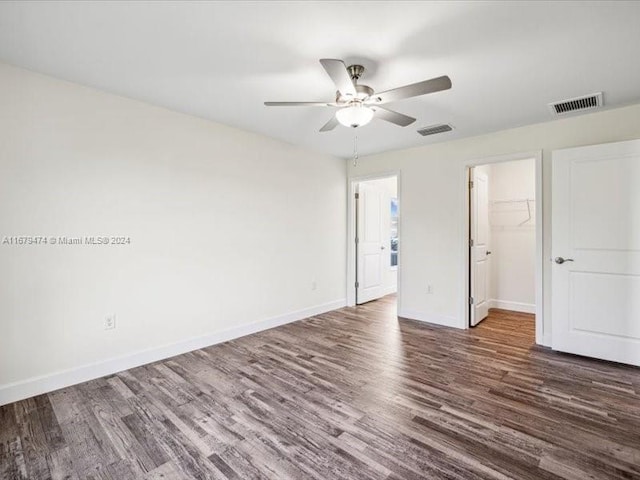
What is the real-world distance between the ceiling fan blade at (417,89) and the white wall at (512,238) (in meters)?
3.62

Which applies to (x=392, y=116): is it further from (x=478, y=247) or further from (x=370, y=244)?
(x=370, y=244)

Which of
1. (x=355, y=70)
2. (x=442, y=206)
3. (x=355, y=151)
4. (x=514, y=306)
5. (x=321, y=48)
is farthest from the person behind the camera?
(x=514, y=306)

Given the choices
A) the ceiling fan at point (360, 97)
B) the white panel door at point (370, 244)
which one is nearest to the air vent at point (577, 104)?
the ceiling fan at point (360, 97)

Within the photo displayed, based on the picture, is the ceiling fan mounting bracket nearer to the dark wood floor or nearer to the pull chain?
the pull chain

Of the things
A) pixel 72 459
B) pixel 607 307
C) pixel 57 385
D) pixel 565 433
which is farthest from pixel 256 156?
pixel 607 307

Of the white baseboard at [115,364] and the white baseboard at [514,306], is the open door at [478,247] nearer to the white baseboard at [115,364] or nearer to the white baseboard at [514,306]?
the white baseboard at [514,306]

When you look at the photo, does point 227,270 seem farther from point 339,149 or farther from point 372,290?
point 372,290

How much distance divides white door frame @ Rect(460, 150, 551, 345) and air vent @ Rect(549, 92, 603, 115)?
0.50 meters

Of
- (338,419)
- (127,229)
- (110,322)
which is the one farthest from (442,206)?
(110,322)

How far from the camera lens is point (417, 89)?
6.43ft

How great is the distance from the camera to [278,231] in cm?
416

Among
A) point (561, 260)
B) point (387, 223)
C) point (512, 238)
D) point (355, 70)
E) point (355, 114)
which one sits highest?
point (355, 70)

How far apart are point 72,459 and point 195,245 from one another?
6.47ft

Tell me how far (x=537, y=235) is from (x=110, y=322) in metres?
4.34
